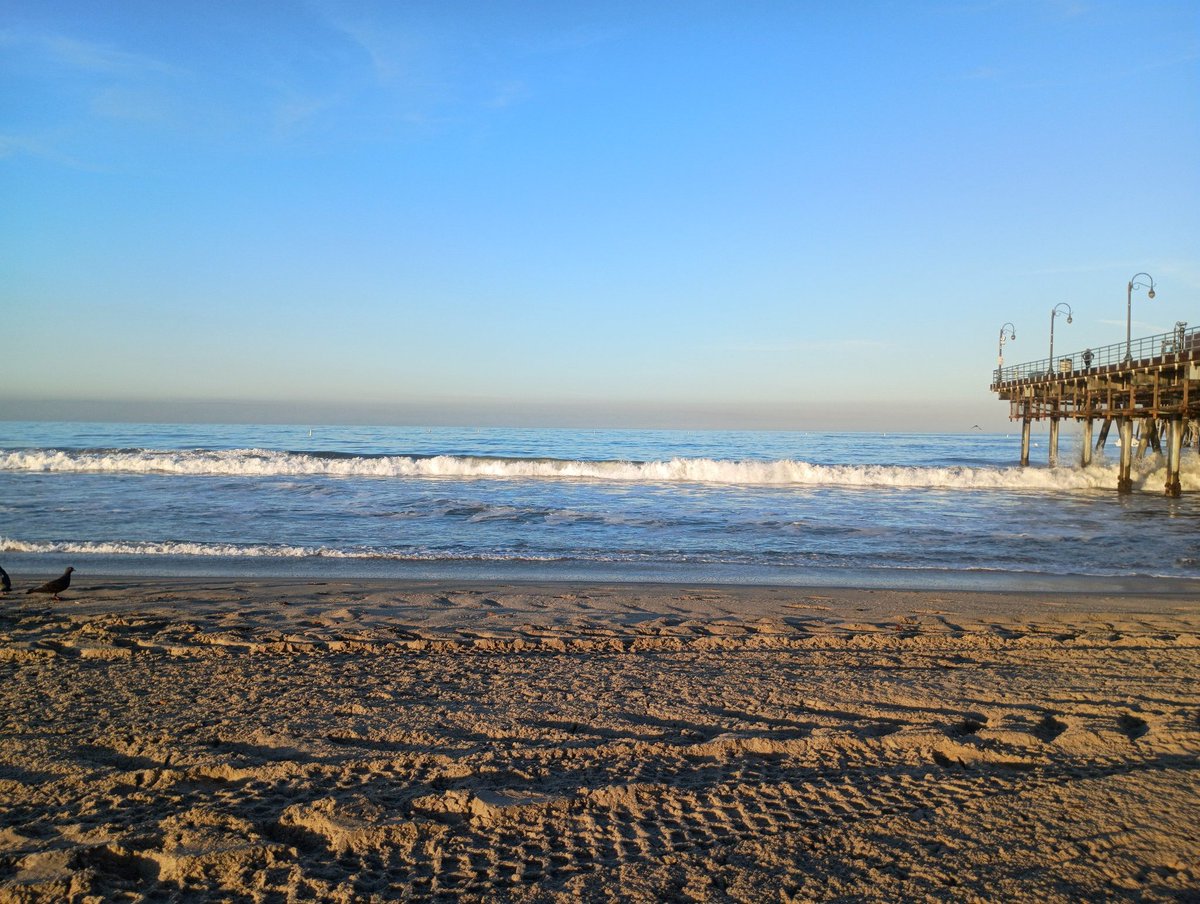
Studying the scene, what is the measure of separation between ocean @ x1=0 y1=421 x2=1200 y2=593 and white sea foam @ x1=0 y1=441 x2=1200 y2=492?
0.39 ft

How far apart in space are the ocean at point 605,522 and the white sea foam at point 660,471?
0.12 meters

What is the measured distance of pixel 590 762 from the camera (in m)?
4.02

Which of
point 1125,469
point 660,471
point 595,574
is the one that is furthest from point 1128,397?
point 595,574

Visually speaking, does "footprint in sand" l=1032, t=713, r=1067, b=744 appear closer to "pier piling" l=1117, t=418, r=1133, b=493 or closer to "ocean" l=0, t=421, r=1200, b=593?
"ocean" l=0, t=421, r=1200, b=593

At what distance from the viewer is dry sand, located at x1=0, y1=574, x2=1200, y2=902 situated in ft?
9.85

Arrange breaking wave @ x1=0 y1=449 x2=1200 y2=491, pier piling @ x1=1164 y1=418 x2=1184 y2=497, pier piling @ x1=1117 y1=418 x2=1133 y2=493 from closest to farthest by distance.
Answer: pier piling @ x1=1164 y1=418 x2=1184 y2=497 < pier piling @ x1=1117 y1=418 x2=1133 y2=493 < breaking wave @ x1=0 y1=449 x2=1200 y2=491

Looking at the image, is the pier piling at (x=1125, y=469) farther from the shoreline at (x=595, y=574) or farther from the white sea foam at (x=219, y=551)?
the white sea foam at (x=219, y=551)

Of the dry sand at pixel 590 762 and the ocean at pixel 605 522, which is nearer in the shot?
the dry sand at pixel 590 762

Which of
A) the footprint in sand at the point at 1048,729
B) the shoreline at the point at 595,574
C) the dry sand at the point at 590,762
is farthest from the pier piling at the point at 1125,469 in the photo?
the footprint in sand at the point at 1048,729

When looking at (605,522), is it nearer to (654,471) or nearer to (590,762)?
(590,762)

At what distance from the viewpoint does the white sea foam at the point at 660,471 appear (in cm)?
2831

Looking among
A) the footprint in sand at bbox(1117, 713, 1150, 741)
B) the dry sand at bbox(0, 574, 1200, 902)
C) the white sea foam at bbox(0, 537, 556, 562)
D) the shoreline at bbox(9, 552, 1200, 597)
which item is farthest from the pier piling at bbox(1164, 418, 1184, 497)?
the footprint in sand at bbox(1117, 713, 1150, 741)

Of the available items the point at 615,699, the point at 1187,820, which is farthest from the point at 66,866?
the point at 1187,820

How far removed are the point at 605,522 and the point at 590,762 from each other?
40.5ft
